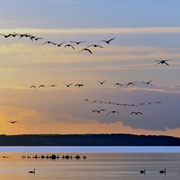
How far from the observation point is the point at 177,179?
133m

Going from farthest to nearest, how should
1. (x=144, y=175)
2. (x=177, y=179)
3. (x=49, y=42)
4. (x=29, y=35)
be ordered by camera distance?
(x=144, y=175)
(x=177, y=179)
(x=49, y=42)
(x=29, y=35)

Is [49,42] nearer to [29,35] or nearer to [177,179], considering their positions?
[29,35]

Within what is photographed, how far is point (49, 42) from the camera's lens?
89312 millimetres

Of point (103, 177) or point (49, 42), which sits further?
point (103, 177)

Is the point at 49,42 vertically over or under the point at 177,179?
over

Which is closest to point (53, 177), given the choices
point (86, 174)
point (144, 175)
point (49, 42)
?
point (86, 174)

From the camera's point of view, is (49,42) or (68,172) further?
(68,172)

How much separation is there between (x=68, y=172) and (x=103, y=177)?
614 inches

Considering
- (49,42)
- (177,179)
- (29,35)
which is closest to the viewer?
(29,35)

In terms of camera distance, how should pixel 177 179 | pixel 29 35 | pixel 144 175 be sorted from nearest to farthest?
pixel 29 35
pixel 177 179
pixel 144 175

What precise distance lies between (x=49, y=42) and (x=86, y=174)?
58.5 metres

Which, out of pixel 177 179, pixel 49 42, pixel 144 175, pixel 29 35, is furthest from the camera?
pixel 144 175

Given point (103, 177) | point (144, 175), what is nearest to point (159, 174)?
point (144, 175)

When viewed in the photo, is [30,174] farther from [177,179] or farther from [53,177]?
[177,179]
